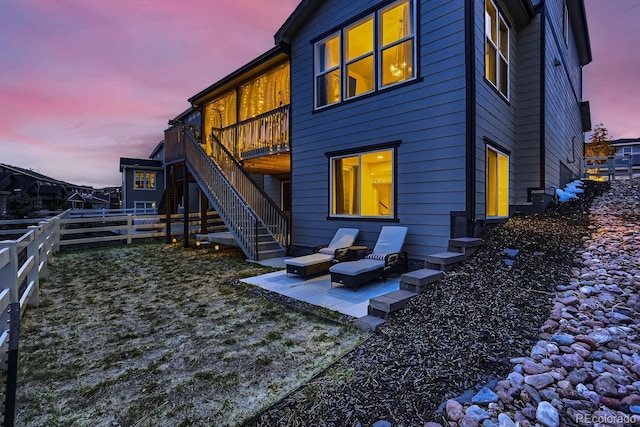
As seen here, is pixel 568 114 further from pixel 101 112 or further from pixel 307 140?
pixel 101 112

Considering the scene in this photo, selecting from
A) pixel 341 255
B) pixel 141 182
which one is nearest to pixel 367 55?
pixel 341 255

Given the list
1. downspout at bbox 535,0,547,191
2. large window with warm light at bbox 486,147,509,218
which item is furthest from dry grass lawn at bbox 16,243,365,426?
downspout at bbox 535,0,547,191

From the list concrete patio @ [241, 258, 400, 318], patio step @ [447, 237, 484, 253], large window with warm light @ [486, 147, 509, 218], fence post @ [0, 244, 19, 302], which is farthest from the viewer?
large window with warm light @ [486, 147, 509, 218]

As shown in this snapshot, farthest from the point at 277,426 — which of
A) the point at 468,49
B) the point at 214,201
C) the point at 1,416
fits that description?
the point at 214,201

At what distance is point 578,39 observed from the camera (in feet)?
42.6

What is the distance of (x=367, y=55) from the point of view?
6.82m

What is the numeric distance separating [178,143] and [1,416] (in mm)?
9907

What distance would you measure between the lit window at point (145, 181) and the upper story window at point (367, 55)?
67.7 ft

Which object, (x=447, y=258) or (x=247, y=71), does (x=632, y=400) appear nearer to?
(x=447, y=258)

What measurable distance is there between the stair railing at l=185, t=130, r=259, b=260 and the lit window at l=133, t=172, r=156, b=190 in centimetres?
1595

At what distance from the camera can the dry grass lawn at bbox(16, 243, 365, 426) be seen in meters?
2.20

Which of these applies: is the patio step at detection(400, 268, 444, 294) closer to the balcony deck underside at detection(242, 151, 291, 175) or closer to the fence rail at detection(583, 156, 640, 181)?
the balcony deck underside at detection(242, 151, 291, 175)

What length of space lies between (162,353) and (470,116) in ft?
18.7

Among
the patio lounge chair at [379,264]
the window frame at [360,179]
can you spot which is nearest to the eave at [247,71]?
the window frame at [360,179]
